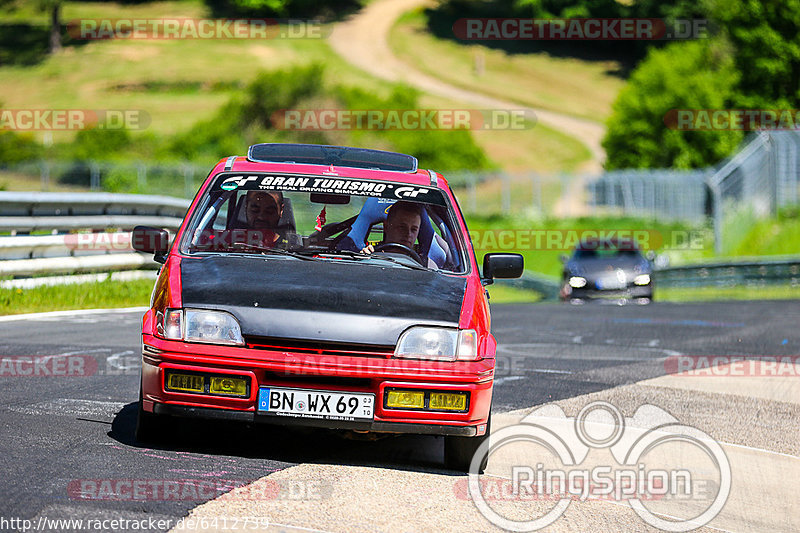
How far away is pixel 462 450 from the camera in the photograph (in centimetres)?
629

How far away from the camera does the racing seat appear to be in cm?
713

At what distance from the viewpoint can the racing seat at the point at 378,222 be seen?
23.4 feet

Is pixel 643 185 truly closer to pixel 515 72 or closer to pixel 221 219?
pixel 221 219

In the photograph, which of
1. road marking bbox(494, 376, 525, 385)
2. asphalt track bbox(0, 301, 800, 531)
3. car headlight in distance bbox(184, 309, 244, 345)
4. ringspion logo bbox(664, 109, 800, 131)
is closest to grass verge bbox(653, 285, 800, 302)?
asphalt track bbox(0, 301, 800, 531)

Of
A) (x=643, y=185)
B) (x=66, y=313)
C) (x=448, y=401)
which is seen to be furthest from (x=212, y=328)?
(x=643, y=185)

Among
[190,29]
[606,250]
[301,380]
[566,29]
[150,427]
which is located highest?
[566,29]

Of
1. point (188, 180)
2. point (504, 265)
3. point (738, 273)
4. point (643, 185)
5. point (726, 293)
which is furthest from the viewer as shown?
point (643, 185)

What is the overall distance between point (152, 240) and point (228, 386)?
1773mm

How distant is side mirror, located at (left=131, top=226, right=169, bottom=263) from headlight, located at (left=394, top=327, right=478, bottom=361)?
1.96m

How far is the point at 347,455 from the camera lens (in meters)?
6.50

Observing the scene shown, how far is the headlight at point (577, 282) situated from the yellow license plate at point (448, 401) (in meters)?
17.5

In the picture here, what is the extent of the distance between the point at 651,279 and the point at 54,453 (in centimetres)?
1847

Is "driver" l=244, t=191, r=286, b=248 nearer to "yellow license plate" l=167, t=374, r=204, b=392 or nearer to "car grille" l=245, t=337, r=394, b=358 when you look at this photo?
"car grille" l=245, t=337, r=394, b=358

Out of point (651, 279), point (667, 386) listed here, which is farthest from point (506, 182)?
point (667, 386)
